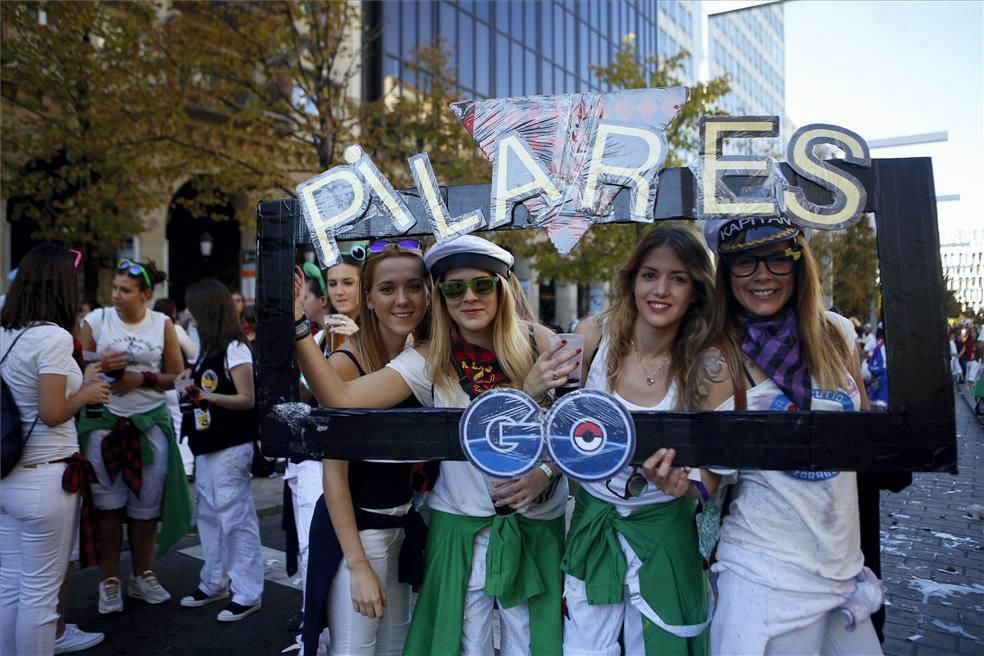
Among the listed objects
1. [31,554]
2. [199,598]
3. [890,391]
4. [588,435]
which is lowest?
[199,598]

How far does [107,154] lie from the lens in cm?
985

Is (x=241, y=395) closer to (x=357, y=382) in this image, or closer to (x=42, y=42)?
(x=357, y=382)

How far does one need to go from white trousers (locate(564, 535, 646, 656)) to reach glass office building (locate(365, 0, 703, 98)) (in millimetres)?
13146

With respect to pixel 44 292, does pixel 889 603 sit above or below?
below

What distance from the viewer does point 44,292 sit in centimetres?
293

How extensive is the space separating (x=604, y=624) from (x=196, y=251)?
56.5ft

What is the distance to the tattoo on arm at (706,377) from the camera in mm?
1835

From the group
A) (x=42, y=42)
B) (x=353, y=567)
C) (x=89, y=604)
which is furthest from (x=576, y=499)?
(x=42, y=42)

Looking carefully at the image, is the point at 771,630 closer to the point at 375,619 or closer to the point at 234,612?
the point at 375,619

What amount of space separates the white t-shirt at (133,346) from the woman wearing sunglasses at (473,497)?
2.70m

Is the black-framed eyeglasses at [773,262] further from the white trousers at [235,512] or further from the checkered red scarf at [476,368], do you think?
the white trousers at [235,512]

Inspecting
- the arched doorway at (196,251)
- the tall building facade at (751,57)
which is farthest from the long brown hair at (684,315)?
the tall building facade at (751,57)

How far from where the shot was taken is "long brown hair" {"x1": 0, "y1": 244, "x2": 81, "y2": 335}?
2908mm

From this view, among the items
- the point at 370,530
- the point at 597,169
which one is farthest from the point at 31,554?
the point at 597,169
